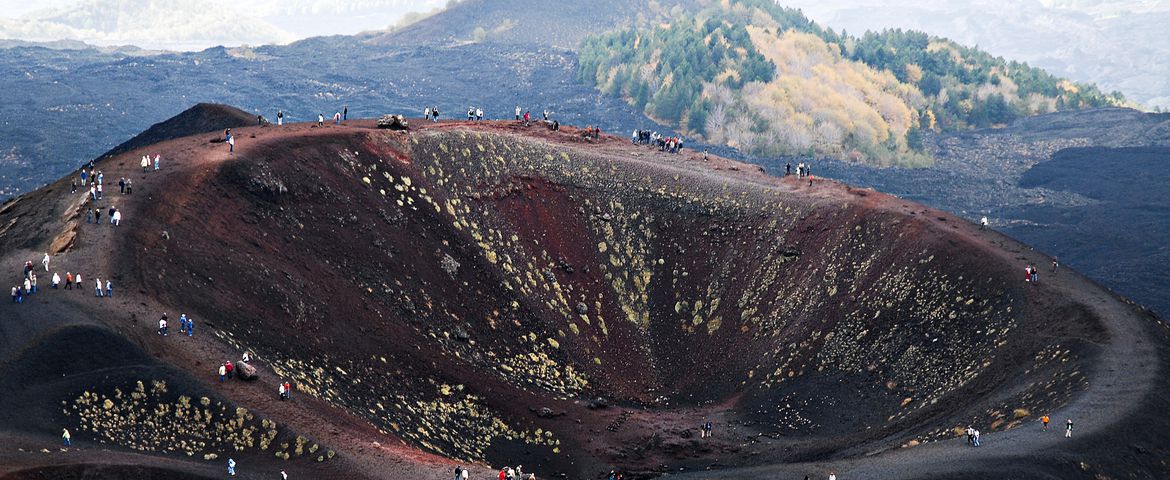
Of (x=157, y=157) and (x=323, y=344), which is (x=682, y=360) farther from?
(x=157, y=157)

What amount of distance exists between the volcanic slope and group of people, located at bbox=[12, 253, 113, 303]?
5.28 feet

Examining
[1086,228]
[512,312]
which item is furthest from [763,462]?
[1086,228]

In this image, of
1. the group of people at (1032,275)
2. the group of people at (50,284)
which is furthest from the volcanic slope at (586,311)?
the group of people at (50,284)

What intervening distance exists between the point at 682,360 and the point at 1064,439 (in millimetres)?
36732

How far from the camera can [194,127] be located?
123 metres

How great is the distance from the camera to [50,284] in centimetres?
7250

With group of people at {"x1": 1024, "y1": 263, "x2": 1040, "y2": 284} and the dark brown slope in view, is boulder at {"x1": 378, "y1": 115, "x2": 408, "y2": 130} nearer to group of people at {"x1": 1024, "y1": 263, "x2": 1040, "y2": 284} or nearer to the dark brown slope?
the dark brown slope

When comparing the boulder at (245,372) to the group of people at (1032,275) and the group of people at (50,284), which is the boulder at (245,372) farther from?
the group of people at (1032,275)

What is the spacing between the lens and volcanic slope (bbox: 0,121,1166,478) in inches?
2896

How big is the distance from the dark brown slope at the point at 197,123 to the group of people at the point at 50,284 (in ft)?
158

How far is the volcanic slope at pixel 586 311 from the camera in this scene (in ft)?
241

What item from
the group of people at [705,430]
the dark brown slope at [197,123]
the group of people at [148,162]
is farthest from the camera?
the dark brown slope at [197,123]

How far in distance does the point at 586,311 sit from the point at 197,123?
45079 millimetres

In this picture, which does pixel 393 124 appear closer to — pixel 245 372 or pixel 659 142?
pixel 659 142
